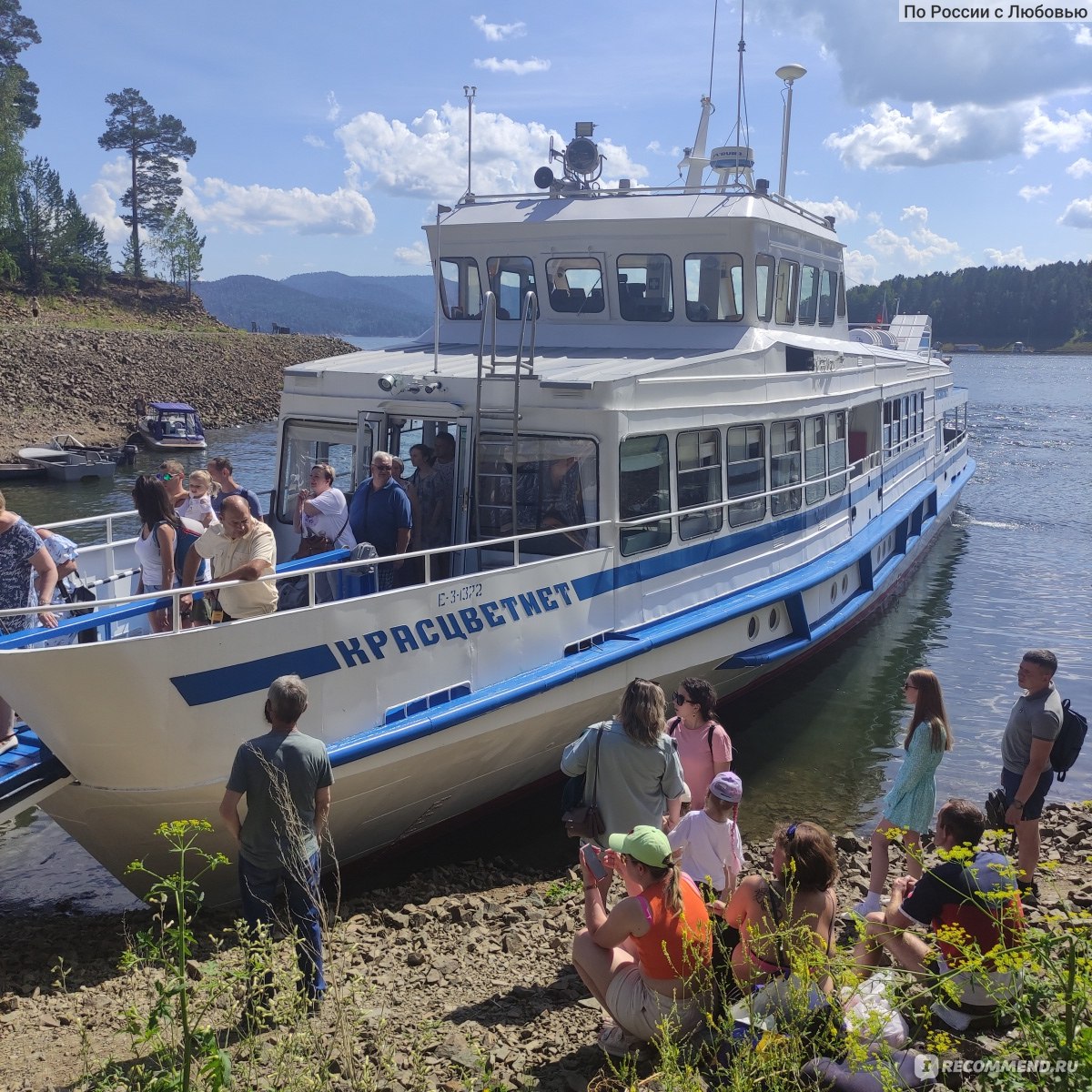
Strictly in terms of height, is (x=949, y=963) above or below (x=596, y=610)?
below

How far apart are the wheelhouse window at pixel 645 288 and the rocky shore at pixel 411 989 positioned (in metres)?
A: 5.10

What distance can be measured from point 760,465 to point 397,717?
440cm

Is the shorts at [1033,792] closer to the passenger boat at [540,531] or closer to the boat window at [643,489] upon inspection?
the passenger boat at [540,531]

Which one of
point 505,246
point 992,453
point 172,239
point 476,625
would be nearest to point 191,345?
point 172,239

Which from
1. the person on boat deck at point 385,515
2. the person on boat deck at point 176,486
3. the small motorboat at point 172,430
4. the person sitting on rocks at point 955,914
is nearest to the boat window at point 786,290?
the person on boat deck at point 385,515

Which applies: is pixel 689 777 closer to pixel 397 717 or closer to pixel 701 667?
pixel 397 717

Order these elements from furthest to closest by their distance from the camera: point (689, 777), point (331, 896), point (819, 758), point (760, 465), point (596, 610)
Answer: point (819, 758)
point (760, 465)
point (596, 610)
point (331, 896)
point (689, 777)

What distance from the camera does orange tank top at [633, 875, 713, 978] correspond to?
4125mm

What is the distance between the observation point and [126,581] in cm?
809

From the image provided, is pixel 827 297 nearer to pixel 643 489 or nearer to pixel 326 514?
pixel 643 489

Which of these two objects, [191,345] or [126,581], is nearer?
[126,581]

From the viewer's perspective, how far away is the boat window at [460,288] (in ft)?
33.9

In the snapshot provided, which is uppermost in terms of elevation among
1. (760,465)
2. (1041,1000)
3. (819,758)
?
(760,465)

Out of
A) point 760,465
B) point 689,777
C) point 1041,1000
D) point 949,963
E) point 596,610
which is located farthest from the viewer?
point 760,465
